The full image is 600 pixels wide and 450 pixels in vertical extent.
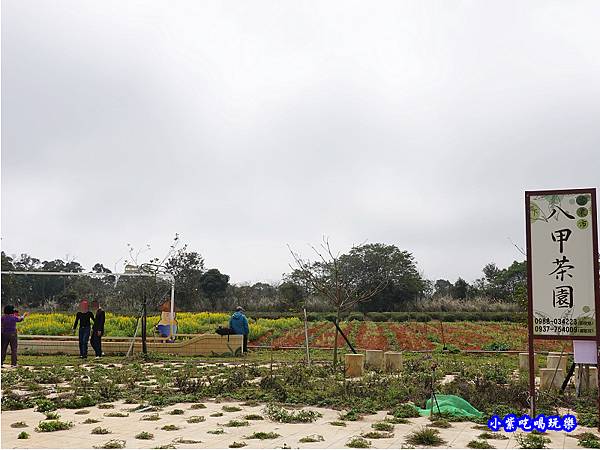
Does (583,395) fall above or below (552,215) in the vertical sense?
below

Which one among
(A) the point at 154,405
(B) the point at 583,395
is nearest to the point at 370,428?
(A) the point at 154,405

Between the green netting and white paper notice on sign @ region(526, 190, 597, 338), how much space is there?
3.85 feet

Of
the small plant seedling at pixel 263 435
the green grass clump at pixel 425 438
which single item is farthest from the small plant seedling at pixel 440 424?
the small plant seedling at pixel 263 435

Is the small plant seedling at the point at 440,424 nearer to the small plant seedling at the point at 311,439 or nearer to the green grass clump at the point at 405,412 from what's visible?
the green grass clump at the point at 405,412

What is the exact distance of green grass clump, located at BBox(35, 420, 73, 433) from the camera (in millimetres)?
6320

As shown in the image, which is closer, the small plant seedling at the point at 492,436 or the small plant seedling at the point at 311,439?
the small plant seedling at the point at 311,439

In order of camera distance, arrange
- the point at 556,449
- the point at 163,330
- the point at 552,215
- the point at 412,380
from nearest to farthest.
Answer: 1. the point at 556,449
2. the point at 552,215
3. the point at 412,380
4. the point at 163,330

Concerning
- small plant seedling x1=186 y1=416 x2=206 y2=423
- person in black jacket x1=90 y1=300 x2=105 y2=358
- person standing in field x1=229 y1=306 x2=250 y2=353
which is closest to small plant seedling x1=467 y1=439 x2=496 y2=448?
small plant seedling x1=186 y1=416 x2=206 y2=423

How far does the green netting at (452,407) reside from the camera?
23.3 ft

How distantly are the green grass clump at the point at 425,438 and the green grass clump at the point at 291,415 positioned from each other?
136 centimetres

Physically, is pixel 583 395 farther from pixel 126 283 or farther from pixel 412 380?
pixel 126 283

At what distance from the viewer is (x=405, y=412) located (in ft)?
23.6

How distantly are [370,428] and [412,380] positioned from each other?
333cm

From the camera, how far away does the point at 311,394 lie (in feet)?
27.4
